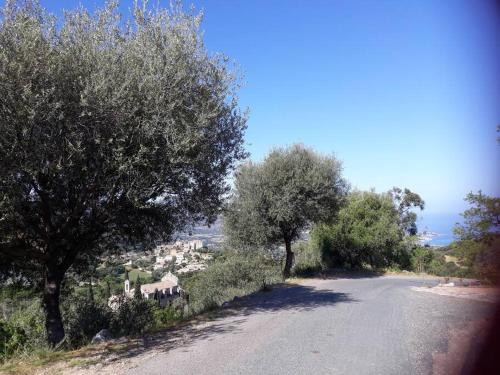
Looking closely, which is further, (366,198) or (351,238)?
(366,198)

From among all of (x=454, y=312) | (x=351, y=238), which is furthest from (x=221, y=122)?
(x=351, y=238)

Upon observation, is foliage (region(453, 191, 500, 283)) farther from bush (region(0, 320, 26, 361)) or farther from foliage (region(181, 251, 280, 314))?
foliage (region(181, 251, 280, 314))

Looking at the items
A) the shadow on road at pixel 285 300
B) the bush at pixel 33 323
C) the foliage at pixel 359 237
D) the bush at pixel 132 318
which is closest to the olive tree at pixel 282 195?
the shadow on road at pixel 285 300

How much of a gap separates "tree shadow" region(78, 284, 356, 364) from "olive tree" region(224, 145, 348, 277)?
640cm

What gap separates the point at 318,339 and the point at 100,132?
6.03 m

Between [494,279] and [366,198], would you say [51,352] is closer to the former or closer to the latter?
[494,279]

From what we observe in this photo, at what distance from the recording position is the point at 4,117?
7148mm

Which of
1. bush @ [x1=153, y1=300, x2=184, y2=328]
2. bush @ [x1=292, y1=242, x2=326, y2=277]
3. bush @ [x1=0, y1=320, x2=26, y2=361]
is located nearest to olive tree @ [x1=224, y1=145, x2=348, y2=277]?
bush @ [x1=292, y1=242, x2=326, y2=277]

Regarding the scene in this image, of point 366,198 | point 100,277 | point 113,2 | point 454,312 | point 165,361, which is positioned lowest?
point 454,312

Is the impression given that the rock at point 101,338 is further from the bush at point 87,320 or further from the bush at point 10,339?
the bush at point 10,339

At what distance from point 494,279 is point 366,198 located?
26418 mm

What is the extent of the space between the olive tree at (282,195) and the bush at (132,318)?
394 inches

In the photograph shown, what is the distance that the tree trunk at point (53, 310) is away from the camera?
958 cm

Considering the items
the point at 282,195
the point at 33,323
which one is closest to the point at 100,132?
the point at 33,323
